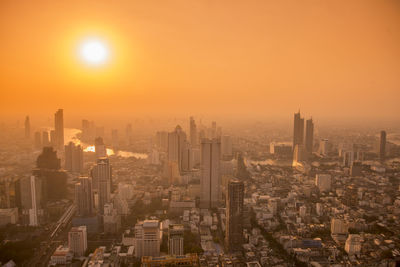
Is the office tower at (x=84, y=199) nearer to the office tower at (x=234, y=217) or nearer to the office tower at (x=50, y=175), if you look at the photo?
the office tower at (x=50, y=175)

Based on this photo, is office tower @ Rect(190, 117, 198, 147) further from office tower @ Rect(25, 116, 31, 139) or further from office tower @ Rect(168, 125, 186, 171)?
office tower @ Rect(25, 116, 31, 139)

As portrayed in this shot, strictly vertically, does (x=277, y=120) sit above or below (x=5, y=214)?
above

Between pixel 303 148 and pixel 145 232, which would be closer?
pixel 145 232

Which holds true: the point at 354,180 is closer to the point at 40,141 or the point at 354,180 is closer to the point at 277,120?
the point at 277,120

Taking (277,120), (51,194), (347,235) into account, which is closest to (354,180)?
(347,235)

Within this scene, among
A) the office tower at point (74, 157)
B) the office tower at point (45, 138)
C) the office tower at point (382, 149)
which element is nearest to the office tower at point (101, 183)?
the office tower at point (74, 157)

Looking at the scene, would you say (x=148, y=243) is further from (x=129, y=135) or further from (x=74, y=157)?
(x=129, y=135)

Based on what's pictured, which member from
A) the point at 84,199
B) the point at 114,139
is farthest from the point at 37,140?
the point at 114,139
